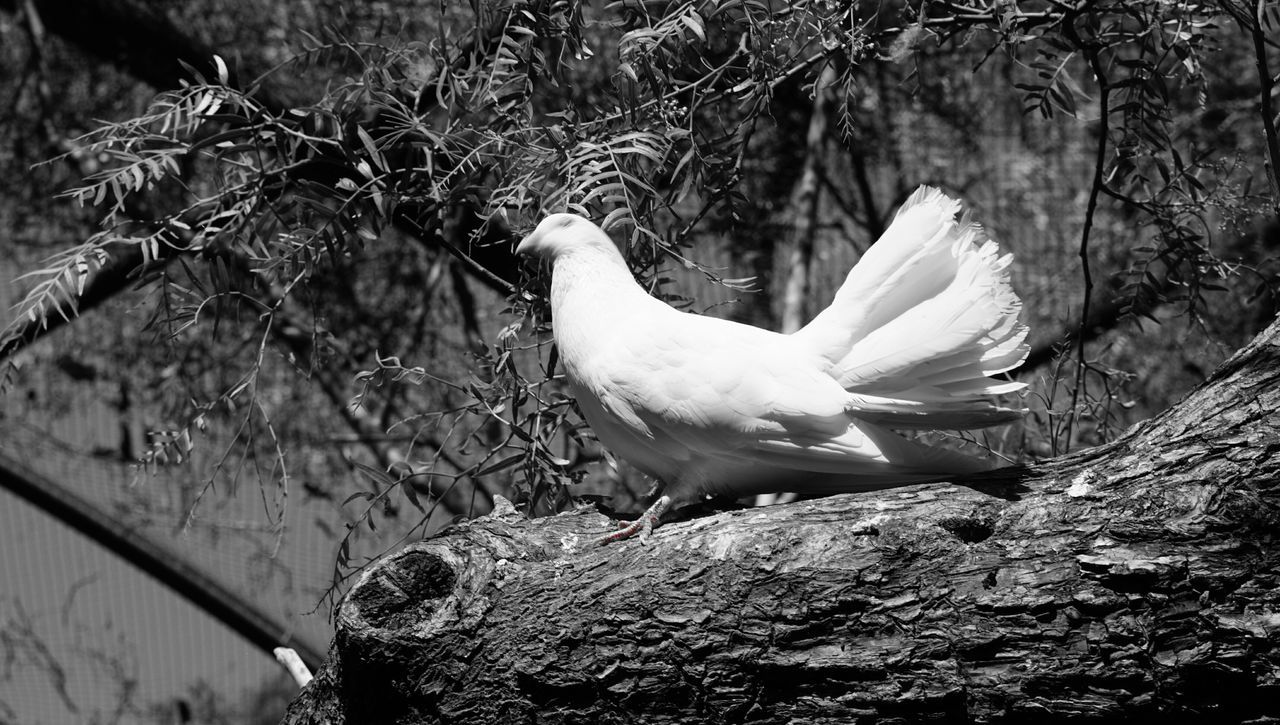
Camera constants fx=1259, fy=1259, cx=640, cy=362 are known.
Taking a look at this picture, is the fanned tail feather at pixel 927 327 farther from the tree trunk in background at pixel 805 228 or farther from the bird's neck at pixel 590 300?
the tree trunk in background at pixel 805 228

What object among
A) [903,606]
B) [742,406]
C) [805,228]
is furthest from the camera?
[805,228]

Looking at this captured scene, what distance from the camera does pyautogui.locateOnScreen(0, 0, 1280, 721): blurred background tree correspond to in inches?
107

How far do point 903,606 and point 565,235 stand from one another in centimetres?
112

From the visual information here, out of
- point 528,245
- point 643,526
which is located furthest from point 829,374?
point 528,245

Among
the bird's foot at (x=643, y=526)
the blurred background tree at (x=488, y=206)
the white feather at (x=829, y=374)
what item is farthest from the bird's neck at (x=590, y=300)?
the bird's foot at (x=643, y=526)

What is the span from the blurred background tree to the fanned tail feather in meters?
0.41

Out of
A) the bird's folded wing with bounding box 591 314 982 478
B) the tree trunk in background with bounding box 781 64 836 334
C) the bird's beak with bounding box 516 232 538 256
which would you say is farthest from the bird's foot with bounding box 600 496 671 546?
the tree trunk in background with bounding box 781 64 836 334

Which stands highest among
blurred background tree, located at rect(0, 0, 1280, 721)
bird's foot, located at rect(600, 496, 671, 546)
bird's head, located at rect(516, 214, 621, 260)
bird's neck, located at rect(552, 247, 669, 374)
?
blurred background tree, located at rect(0, 0, 1280, 721)

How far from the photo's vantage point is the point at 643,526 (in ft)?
7.51

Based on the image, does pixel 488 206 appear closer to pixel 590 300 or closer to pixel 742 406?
pixel 590 300

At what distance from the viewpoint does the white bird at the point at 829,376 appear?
86.2 inches

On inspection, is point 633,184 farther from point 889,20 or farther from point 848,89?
point 889,20

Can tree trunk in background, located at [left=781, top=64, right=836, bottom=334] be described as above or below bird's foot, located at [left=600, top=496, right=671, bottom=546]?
above

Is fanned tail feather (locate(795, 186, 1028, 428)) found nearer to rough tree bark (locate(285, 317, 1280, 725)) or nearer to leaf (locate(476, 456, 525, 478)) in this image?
rough tree bark (locate(285, 317, 1280, 725))
